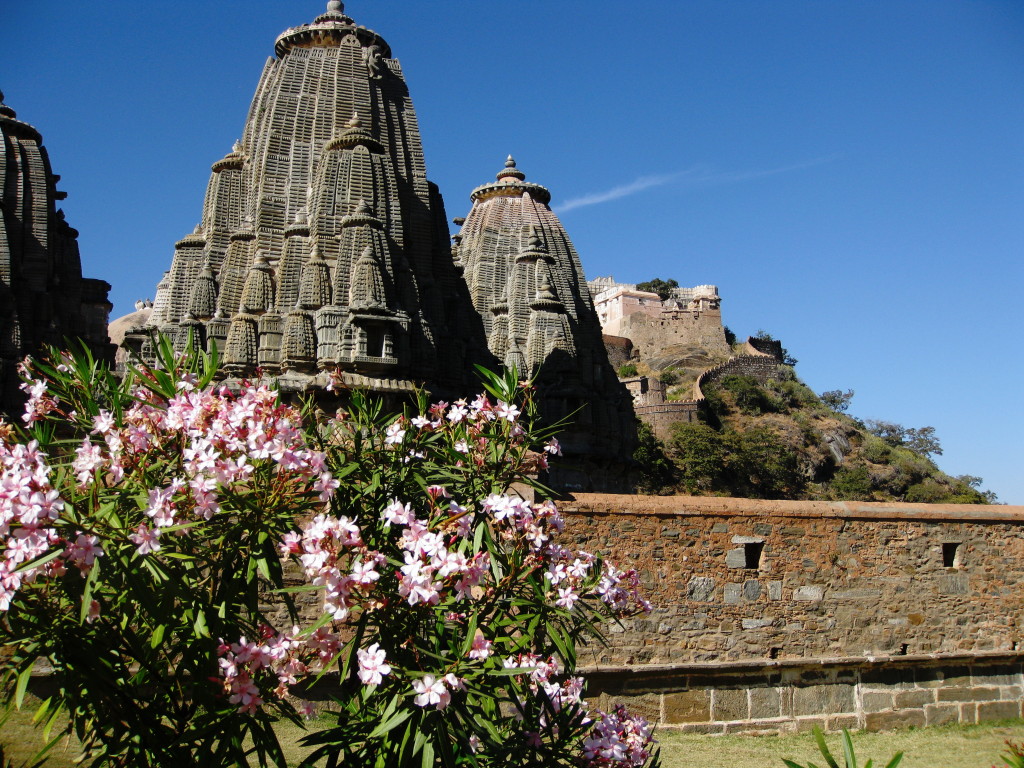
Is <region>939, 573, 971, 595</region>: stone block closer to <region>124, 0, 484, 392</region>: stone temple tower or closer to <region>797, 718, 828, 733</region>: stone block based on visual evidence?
<region>797, 718, 828, 733</region>: stone block

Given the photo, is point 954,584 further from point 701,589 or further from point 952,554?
point 701,589

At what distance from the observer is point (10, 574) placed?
170 inches

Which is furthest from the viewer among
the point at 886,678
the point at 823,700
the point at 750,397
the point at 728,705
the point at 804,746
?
the point at 750,397

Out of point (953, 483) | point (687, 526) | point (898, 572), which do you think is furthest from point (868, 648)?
point (953, 483)

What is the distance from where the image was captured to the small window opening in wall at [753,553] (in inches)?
470

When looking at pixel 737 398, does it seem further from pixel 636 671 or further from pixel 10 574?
pixel 10 574

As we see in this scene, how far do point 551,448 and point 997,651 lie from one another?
9319 mm

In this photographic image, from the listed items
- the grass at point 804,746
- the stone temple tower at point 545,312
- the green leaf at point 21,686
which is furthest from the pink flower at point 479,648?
the stone temple tower at point 545,312

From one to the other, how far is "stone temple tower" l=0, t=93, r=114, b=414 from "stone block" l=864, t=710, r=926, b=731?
20.0 m

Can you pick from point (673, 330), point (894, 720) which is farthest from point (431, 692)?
point (673, 330)

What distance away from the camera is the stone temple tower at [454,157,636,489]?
28.5m

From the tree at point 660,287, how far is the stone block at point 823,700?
92515 millimetres

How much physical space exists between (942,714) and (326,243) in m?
13.3

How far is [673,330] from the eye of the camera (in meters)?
85.6
